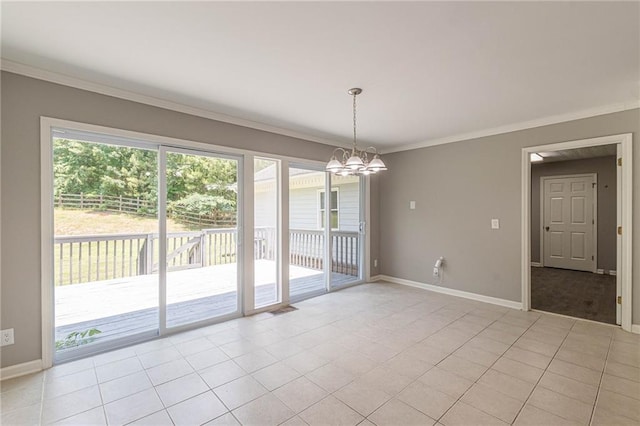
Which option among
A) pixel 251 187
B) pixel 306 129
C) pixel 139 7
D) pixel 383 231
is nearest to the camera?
pixel 139 7

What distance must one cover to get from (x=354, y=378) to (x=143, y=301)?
2.98 meters

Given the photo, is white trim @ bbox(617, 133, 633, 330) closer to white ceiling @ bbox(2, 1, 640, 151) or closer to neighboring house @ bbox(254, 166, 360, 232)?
white ceiling @ bbox(2, 1, 640, 151)

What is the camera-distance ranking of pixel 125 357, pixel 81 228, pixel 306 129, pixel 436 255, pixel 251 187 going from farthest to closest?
1. pixel 436 255
2. pixel 306 129
3. pixel 251 187
4. pixel 81 228
5. pixel 125 357

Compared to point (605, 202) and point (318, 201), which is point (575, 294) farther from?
point (318, 201)

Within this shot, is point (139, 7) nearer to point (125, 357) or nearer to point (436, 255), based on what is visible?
point (125, 357)

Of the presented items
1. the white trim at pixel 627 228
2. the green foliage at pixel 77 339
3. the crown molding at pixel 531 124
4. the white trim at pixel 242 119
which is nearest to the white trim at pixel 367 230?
the white trim at pixel 242 119

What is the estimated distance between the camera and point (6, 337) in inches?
95.0

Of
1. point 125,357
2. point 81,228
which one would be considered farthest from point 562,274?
point 81,228

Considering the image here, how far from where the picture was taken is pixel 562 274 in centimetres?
626

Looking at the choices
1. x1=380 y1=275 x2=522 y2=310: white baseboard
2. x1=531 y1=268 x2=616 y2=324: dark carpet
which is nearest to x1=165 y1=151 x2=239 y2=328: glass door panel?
x1=380 y1=275 x2=522 y2=310: white baseboard

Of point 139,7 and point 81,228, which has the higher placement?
point 139,7

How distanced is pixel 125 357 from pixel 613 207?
877cm

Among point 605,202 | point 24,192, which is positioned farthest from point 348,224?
point 605,202

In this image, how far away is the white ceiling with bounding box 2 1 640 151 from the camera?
6.02 ft
